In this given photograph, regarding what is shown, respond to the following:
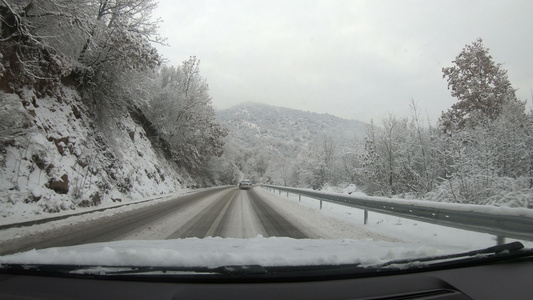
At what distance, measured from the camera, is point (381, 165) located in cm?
2488

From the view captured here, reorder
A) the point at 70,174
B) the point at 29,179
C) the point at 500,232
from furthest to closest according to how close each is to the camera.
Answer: the point at 70,174, the point at 29,179, the point at 500,232

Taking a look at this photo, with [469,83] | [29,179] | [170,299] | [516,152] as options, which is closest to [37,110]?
[29,179]

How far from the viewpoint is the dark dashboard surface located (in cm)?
212

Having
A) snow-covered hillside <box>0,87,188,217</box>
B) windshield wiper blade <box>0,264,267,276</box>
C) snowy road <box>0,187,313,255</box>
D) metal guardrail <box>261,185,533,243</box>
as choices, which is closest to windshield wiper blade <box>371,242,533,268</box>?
windshield wiper blade <box>0,264,267,276</box>

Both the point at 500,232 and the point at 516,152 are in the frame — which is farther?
the point at 516,152

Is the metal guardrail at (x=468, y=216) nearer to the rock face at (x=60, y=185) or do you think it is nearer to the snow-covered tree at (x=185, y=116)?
the rock face at (x=60, y=185)

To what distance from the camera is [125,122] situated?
74.2 feet

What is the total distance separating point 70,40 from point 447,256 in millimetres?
16096

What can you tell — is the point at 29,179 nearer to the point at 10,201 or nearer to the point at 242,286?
the point at 10,201

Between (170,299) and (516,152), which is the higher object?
(516,152)

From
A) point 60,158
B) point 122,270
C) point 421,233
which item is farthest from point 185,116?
point 122,270

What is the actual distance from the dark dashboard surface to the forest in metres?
8.56

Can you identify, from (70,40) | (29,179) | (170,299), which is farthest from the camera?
(70,40)

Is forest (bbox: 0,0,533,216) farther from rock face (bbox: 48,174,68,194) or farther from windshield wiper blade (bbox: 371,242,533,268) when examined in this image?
windshield wiper blade (bbox: 371,242,533,268)
